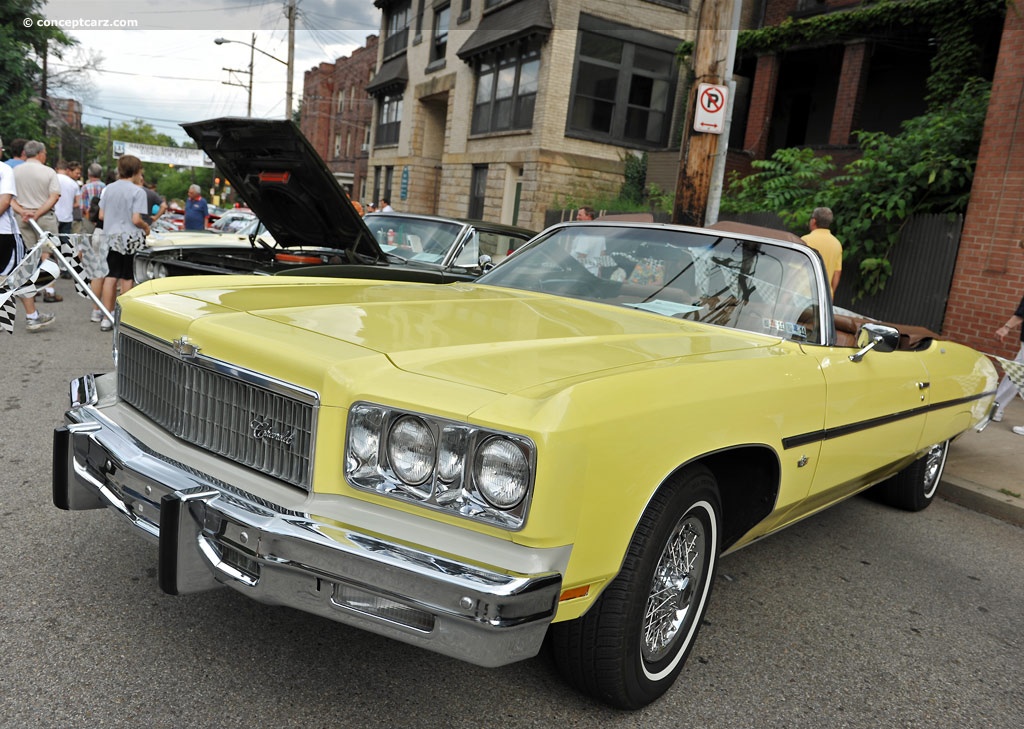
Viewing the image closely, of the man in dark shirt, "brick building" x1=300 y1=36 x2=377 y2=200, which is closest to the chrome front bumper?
the man in dark shirt

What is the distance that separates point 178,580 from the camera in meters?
2.22

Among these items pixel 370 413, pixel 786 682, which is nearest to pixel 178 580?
pixel 370 413

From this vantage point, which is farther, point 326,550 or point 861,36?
point 861,36

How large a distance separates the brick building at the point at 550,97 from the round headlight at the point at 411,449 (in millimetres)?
19629

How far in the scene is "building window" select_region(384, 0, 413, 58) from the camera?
31059 mm

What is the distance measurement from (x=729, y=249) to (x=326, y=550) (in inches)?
97.1

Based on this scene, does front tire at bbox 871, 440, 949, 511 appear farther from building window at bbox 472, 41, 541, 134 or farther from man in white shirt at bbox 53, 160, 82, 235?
building window at bbox 472, 41, 541, 134

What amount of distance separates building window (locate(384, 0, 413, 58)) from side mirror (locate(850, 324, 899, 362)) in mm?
30045

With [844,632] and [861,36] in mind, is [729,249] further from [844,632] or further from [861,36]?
[861,36]

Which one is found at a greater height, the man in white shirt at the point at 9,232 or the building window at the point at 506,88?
the building window at the point at 506,88

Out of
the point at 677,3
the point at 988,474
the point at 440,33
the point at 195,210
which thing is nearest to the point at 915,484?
the point at 988,474

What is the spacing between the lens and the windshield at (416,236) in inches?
314

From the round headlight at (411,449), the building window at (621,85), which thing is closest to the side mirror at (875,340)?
the round headlight at (411,449)

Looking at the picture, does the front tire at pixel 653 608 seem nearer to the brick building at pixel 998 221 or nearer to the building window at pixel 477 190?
the brick building at pixel 998 221
